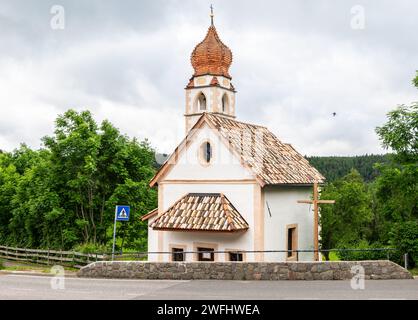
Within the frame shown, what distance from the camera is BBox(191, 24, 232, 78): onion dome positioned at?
2652 centimetres

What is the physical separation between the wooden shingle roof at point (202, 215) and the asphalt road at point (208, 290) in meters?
5.28

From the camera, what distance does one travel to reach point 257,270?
48.5ft

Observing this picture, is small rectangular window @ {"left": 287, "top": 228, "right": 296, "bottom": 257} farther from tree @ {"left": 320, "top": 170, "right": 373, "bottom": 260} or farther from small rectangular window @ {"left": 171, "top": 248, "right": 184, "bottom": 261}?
small rectangular window @ {"left": 171, "top": 248, "right": 184, "bottom": 261}

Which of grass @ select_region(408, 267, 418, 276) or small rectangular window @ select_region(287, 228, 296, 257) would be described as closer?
grass @ select_region(408, 267, 418, 276)

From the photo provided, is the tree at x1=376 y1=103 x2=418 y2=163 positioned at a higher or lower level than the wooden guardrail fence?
higher

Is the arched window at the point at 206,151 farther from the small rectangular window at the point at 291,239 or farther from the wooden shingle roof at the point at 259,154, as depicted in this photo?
the small rectangular window at the point at 291,239

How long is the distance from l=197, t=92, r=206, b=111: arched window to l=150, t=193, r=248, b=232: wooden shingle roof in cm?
596

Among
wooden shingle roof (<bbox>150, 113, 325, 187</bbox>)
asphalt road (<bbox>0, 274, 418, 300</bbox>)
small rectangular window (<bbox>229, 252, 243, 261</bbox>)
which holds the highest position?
wooden shingle roof (<bbox>150, 113, 325, 187</bbox>)

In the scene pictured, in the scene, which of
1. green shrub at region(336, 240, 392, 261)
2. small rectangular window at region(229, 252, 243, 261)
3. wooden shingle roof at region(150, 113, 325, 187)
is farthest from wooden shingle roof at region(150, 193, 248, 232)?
green shrub at region(336, 240, 392, 261)

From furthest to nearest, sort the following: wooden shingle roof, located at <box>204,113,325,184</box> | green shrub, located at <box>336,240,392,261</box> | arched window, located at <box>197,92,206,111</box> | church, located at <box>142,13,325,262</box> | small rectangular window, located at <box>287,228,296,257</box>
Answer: arched window, located at <box>197,92,206,111</box>, small rectangular window, located at <box>287,228,296,257</box>, wooden shingle roof, located at <box>204,113,325,184</box>, church, located at <box>142,13,325,262</box>, green shrub, located at <box>336,240,392,261</box>

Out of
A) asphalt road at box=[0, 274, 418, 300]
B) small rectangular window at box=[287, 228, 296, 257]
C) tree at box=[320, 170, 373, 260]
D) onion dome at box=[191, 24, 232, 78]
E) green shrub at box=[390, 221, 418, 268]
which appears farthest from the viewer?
onion dome at box=[191, 24, 232, 78]
